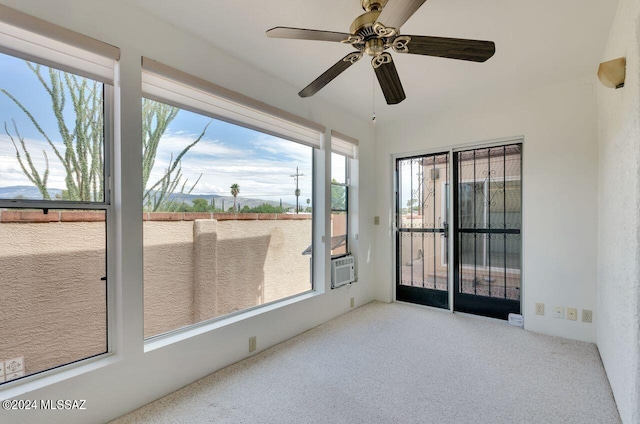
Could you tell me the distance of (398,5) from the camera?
124 centimetres

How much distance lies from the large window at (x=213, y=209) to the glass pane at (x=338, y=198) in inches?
19.0

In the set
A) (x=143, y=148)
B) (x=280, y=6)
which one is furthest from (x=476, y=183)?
(x=143, y=148)

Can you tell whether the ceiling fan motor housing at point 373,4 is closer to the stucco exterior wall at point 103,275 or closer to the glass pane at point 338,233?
the stucco exterior wall at point 103,275

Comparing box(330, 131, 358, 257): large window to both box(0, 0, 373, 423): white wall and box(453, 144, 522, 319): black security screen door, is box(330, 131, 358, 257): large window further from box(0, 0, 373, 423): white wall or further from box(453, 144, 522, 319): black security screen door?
box(0, 0, 373, 423): white wall

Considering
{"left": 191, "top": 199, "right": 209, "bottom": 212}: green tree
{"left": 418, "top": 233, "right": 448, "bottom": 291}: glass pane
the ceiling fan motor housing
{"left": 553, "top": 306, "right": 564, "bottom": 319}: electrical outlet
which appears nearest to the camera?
the ceiling fan motor housing

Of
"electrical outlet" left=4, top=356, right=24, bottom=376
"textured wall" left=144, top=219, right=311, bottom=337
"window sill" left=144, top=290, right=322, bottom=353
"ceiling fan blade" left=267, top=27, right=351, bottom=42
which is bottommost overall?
"window sill" left=144, top=290, right=322, bottom=353

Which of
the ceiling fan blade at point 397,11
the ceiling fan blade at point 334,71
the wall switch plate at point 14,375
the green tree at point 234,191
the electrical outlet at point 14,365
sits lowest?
the wall switch plate at point 14,375

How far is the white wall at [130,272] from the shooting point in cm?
167

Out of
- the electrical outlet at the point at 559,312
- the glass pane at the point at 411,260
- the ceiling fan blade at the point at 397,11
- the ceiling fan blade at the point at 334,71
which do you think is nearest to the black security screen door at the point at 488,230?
the electrical outlet at the point at 559,312

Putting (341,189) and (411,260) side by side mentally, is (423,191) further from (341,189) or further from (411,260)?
(341,189)

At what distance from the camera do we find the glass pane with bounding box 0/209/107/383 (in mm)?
1609

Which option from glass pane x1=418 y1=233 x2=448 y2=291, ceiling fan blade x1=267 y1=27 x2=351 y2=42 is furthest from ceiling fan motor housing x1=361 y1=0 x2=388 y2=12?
glass pane x1=418 y1=233 x2=448 y2=291

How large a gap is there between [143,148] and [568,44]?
3.29m

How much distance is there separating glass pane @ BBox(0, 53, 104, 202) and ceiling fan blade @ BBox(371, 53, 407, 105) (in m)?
1.72
